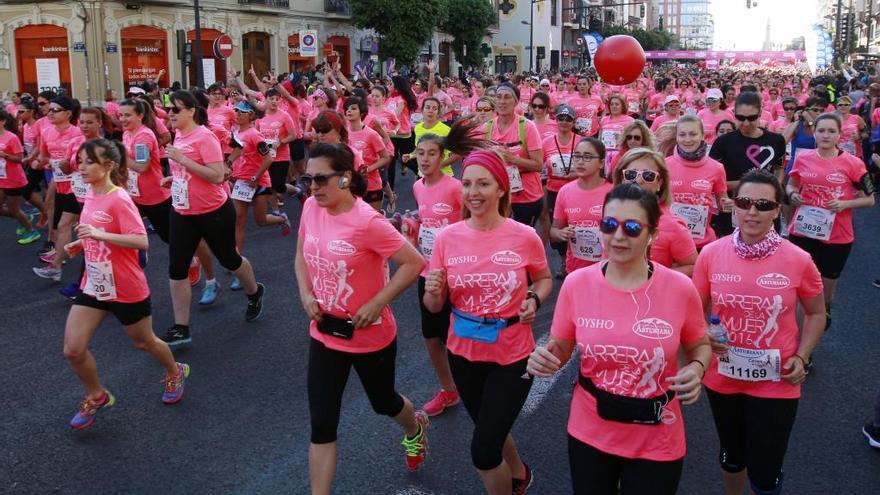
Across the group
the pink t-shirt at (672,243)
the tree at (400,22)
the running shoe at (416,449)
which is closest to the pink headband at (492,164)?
the pink t-shirt at (672,243)

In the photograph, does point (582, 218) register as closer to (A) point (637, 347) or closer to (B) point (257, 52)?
(A) point (637, 347)

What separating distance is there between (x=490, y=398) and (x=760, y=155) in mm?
3985

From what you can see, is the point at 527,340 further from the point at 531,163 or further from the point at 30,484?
the point at 531,163

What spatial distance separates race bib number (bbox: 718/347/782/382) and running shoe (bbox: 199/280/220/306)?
531 centimetres

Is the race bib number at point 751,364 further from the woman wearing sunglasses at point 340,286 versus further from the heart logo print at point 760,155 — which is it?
the heart logo print at point 760,155

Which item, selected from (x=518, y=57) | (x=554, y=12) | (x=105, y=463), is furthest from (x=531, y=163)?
(x=554, y=12)

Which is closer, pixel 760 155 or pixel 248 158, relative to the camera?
pixel 760 155

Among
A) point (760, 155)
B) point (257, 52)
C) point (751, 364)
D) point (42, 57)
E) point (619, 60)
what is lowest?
point (751, 364)

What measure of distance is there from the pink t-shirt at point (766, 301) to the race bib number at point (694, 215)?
2.29 meters

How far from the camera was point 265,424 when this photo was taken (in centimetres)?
498

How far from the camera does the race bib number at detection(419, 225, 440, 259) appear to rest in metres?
5.29

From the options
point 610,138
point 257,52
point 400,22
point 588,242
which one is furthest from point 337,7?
point 588,242

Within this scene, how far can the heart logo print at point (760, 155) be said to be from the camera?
646 centimetres

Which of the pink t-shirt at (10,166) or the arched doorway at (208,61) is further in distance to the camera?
the arched doorway at (208,61)
